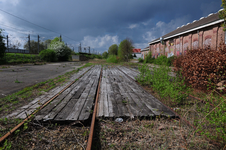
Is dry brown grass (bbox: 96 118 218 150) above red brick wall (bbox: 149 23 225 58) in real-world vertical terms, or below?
below

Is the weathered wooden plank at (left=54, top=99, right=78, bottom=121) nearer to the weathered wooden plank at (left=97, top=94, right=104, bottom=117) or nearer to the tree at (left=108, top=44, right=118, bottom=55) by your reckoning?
the weathered wooden plank at (left=97, top=94, right=104, bottom=117)

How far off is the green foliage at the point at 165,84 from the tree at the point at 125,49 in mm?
23530

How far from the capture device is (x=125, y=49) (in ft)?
98.5

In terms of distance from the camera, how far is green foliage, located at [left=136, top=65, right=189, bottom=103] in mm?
4134

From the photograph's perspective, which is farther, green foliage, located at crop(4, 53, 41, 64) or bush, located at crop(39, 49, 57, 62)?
bush, located at crop(39, 49, 57, 62)

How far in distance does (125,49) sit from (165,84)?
25636 mm

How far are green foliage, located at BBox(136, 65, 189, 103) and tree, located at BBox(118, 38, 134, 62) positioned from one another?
77.2ft

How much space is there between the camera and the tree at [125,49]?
29888 mm

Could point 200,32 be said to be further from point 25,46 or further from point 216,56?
point 25,46

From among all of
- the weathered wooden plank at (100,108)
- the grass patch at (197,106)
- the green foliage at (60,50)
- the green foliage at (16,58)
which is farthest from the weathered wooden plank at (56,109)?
the green foliage at (60,50)

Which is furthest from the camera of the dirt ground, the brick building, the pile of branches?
the brick building

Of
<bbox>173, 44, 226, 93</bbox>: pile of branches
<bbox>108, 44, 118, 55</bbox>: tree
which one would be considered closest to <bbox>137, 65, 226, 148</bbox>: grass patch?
<bbox>173, 44, 226, 93</bbox>: pile of branches

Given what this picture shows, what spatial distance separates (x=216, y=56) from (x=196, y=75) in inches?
38.8

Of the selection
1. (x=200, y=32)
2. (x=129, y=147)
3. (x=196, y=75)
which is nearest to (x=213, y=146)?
(x=129, y=147)
